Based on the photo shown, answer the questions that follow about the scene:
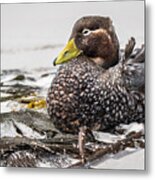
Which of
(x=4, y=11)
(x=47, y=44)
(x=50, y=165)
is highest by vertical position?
(x=4, y=11)

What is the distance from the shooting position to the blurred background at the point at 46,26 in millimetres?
2002

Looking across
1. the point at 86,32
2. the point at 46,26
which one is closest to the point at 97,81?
the point at 86,32

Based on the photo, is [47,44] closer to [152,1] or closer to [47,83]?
[47,83]

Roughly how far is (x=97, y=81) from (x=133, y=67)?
6.0 inches

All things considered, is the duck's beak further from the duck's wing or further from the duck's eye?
the duck's wing

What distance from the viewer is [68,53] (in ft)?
6.77

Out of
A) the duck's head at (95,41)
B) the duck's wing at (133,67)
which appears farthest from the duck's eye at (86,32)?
the duck's wing at (133,67)

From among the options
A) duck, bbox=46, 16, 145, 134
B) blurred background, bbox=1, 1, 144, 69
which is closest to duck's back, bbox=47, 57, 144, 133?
duck, bbox=46, 16, 145, 134

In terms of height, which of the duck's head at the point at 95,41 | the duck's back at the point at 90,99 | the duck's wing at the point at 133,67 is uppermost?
the duck's head at the point at 95,41

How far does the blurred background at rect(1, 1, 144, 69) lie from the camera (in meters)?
2.00

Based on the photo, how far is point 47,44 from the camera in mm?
2080

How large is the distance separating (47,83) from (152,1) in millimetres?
529

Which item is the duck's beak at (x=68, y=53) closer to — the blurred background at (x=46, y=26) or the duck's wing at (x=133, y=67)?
the blurred background at (x=46, y=26)

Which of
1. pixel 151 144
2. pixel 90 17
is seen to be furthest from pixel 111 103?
pixel 90 17
